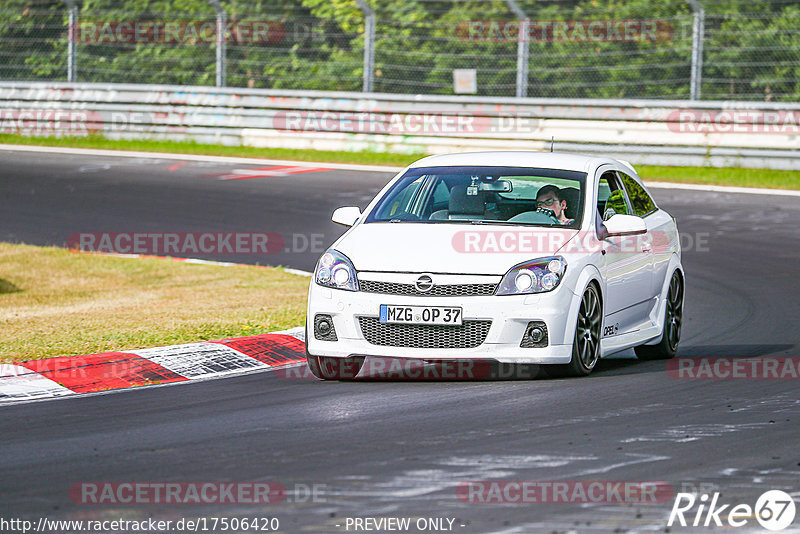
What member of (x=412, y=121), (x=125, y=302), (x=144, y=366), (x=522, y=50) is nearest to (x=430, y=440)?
(x=144, y=366)

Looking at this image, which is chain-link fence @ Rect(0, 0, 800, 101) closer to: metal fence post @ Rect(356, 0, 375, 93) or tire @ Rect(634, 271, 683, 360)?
metal fence post @ Rect(356, 0, 375, 93)

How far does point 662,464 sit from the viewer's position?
21.0ft

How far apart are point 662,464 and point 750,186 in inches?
634

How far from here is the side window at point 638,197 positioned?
1041cm

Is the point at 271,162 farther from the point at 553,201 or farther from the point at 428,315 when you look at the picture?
the point at 428,315

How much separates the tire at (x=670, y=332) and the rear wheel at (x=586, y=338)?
124cm

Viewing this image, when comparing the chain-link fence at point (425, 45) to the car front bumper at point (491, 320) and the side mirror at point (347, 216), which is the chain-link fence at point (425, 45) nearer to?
the side mirror at point (347, 216)

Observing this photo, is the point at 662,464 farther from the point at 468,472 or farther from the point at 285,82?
the point at 285,82

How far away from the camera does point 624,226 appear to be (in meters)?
9.25

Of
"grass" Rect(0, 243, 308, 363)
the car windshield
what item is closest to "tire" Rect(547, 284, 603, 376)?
the car windshield

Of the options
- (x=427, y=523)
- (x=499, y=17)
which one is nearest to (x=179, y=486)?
(x=427, y=523)

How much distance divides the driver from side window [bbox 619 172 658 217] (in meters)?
1.00

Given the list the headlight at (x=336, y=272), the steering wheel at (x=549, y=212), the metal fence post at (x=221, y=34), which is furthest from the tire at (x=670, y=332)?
the metal fence post at (x=221, y=34)

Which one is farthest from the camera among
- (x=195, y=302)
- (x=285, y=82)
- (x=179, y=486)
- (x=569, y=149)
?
(x=285, y=82)
